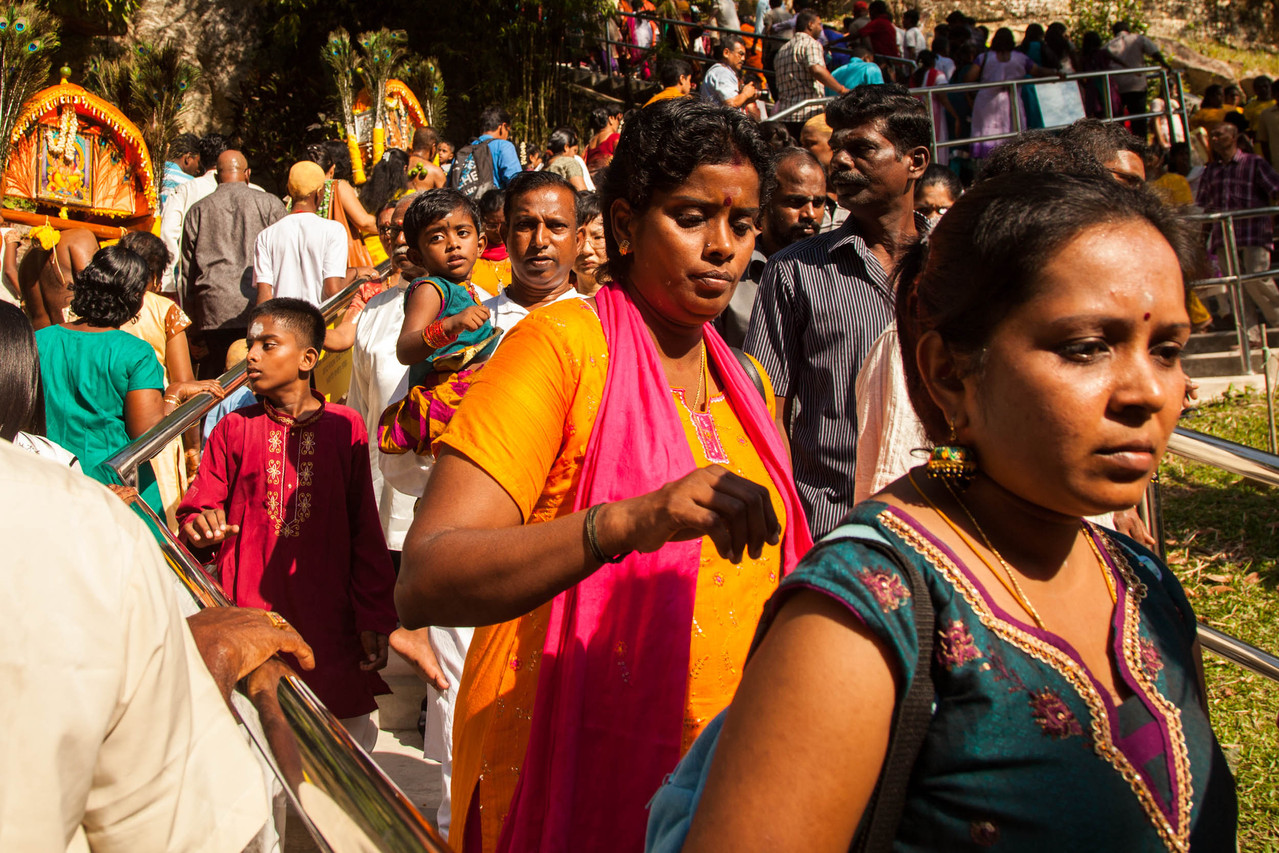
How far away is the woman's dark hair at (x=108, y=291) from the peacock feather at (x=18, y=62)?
5.08 meters

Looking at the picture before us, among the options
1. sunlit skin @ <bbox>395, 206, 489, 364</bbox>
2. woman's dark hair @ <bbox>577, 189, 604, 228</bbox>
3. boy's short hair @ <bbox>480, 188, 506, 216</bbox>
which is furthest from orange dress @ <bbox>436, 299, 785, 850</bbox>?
boy's short hair @ <bbox>480, 188, 506, 216</bbox>

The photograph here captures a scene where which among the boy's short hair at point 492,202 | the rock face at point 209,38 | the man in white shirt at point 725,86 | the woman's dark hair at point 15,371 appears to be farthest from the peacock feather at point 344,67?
the woman's dark hair at point 15,371

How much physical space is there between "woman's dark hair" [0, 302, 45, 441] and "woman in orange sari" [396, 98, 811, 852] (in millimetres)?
1012

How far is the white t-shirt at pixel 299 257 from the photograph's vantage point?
21.0 feet

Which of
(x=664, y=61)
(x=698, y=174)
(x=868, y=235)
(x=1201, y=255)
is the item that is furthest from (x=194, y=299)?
(x=664, y=61)

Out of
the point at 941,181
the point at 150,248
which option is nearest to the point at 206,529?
the point at 150,248

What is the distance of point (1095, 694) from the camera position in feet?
3.65

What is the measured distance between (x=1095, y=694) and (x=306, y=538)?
3.03 metres

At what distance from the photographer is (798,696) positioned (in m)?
1.02

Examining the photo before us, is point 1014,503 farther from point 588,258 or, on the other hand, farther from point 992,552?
point 588,258

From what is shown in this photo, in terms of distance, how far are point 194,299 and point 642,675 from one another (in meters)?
6.65

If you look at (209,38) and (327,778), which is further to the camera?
(209,38)

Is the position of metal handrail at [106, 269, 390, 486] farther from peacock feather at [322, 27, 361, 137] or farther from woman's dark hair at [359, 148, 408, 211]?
peacock feather at [322, 27, 361, 137]

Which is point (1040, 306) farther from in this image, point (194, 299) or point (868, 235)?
point (194, 299)
